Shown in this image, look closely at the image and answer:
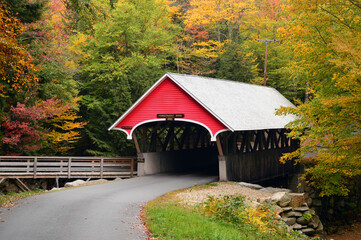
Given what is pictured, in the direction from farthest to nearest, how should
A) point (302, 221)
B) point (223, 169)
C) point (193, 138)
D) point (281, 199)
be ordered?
point (193, 138) < point (223, 169) < point (302, 221) < point (281, 199)

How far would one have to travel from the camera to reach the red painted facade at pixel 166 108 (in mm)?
19609

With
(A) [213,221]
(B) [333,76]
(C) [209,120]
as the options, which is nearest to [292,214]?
(B) [333,76]

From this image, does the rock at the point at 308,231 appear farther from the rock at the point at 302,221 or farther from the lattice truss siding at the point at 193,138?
the lattice truss siding at the point at 193,138

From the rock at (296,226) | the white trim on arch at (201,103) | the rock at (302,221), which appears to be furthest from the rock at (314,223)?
the white trim on arch at (201,103)

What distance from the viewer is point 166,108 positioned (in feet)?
67.1

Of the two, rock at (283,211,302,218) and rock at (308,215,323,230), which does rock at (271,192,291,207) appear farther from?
rock at (308,215,323,230)

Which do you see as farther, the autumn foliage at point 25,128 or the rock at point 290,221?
the autumn foliage at point 25,128

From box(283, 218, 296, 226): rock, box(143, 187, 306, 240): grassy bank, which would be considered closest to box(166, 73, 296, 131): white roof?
box(283, 218, 296, 226): rock

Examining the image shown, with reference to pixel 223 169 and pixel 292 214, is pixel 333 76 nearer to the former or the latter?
pixel 292 214

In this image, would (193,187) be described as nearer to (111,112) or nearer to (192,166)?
(192,166)

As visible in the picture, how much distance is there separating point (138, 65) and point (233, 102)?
1367 centimetres

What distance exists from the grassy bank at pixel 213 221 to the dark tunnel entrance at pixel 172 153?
9239mm

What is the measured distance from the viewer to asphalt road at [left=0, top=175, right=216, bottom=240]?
9.13 metres

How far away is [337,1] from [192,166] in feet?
52.2
